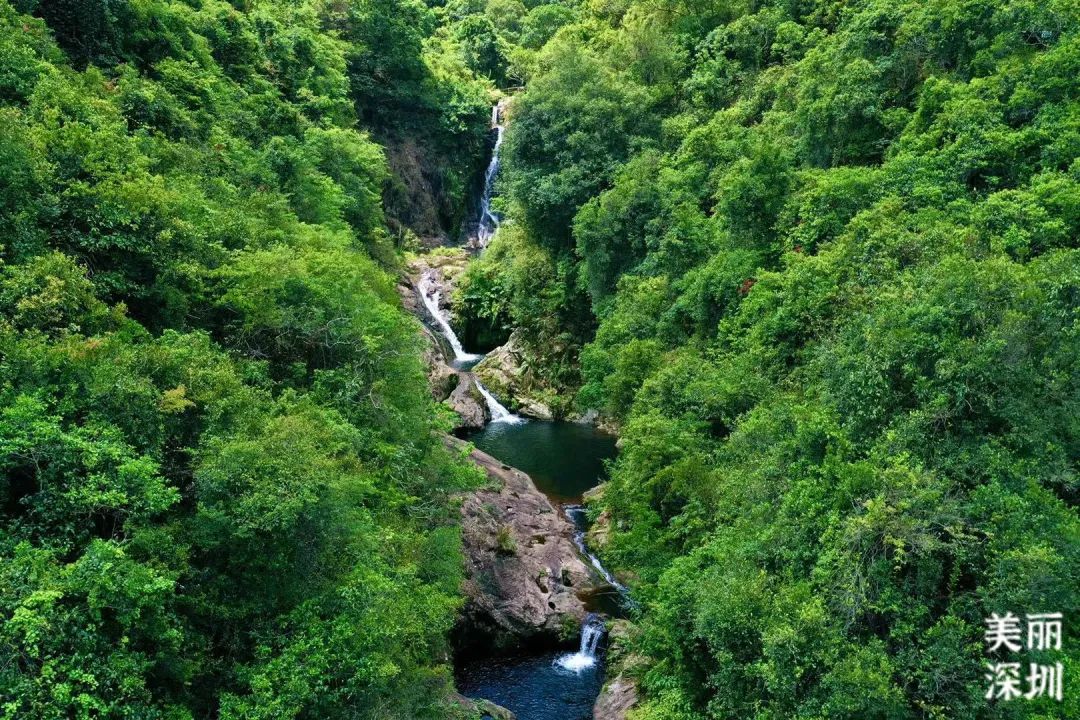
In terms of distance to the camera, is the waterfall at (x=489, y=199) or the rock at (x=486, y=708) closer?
the rock at (x=486, y=708)

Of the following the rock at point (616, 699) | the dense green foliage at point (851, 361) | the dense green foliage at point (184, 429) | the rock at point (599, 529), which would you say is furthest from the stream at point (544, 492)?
the dense green foliage at point (184, 429)

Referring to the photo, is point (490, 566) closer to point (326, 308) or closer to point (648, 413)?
point (648, 413)

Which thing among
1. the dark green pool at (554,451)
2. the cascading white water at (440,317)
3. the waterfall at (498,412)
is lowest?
the dark green pool at (554,451)

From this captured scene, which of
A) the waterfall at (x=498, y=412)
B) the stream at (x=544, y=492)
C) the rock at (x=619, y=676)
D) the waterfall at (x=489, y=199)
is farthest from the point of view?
the waterfall at (x=489, y=199)

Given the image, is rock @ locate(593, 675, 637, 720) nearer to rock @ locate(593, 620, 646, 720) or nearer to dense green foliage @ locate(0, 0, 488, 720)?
rock @ locate(593, 620, 646, 720)

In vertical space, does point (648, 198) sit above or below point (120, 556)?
above

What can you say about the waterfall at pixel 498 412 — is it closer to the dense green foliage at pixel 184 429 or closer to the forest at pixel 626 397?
the forest at pixel 626 397

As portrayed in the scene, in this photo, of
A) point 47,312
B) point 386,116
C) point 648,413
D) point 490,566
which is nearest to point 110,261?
point 47,312
